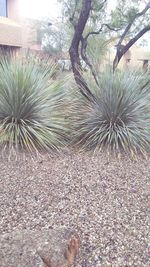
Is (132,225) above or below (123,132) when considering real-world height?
below

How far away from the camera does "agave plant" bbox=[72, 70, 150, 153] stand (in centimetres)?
538

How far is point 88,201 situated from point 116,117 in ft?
7.78

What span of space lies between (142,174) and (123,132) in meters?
1.08

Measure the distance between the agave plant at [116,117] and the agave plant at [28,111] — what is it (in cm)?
42

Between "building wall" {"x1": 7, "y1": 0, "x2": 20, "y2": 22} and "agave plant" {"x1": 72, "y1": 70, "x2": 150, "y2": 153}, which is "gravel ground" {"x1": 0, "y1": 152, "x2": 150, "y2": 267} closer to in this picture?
"agave plant" {"x1": 72, "y1": 70, "x2": 150, "y2": 153}

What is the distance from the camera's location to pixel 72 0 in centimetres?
1123

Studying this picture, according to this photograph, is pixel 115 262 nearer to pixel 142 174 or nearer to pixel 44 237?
pixel 44 237

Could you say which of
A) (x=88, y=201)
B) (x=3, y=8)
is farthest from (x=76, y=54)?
(x=3, y=8)

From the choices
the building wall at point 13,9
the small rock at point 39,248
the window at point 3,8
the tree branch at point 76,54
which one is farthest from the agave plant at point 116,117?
the building wall at point 13,9

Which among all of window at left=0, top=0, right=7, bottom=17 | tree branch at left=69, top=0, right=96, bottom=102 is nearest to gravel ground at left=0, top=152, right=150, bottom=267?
tree branch at left=69, top=0, right=96, bottom=102

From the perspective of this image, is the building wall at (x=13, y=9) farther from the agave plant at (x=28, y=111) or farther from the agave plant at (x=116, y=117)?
the agave plant at (x=116, y=117)

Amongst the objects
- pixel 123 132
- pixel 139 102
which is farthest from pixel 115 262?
pixel 139 102

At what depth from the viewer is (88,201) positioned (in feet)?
11.7

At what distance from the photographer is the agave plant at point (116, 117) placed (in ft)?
17.6
